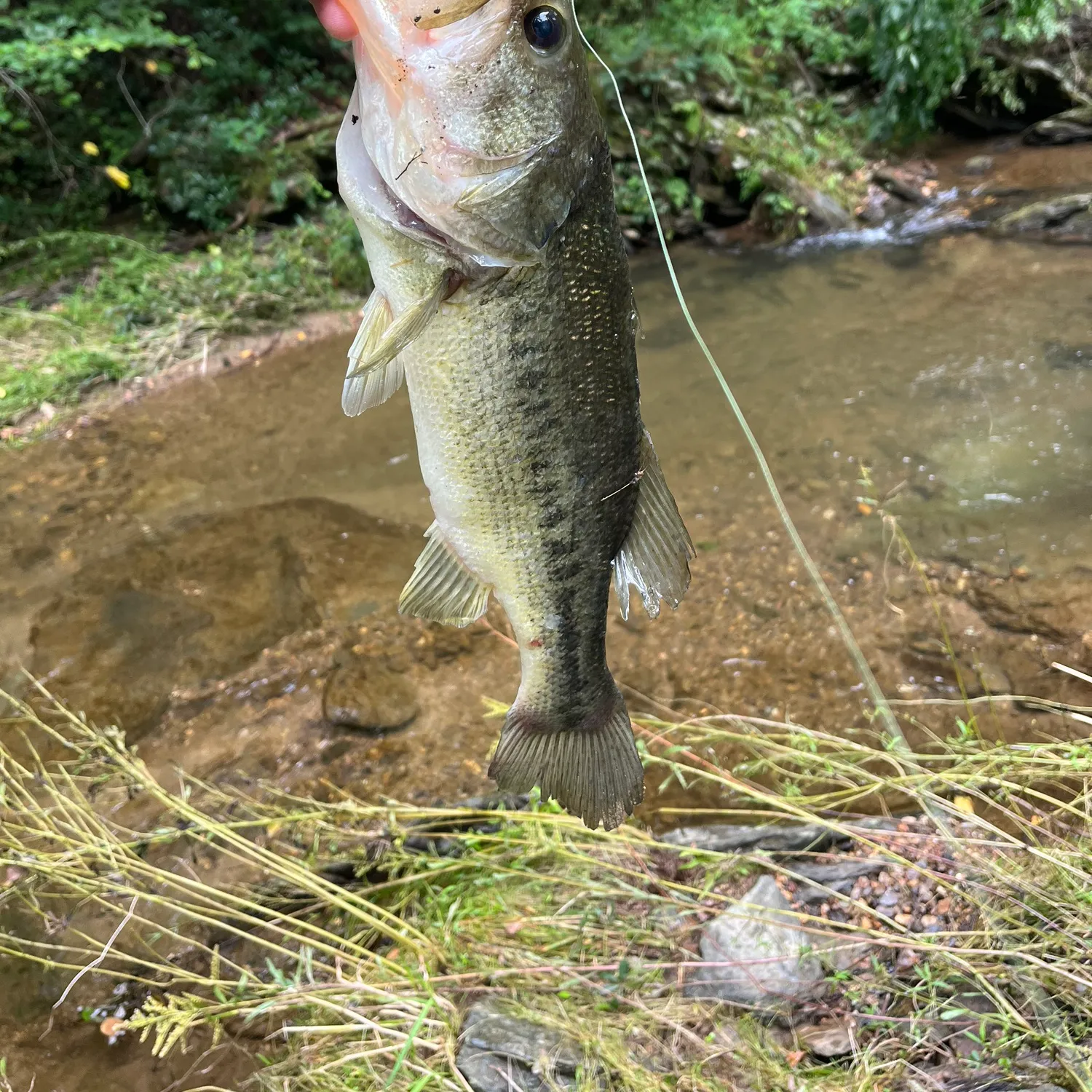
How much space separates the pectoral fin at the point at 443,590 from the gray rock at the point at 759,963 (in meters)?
1.29

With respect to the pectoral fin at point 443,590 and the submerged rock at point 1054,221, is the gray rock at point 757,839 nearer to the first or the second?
the pectoral fin at point 443,590

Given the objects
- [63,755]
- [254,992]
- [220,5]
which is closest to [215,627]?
[63,755]

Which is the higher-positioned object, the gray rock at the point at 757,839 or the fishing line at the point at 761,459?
the fishing line at the point at 761,459

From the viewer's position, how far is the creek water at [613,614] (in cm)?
320

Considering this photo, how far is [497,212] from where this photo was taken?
1.10m

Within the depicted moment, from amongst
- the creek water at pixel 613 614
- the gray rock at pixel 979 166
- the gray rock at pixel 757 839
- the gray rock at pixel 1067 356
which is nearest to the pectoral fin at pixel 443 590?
the gray rock at pixel 757 839

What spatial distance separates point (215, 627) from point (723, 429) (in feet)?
11.0

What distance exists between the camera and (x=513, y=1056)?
1.98m

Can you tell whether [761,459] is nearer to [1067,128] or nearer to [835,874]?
[835,874]

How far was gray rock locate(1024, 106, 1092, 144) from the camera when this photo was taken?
9570mm

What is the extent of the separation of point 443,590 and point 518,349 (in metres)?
0.53

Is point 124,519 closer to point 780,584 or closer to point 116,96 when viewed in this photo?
point 780,584

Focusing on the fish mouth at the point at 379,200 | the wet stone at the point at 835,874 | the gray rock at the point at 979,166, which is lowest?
the gray rock at the point at 979,166

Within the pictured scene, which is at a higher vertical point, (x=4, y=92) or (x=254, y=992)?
(x=4, y=92)
